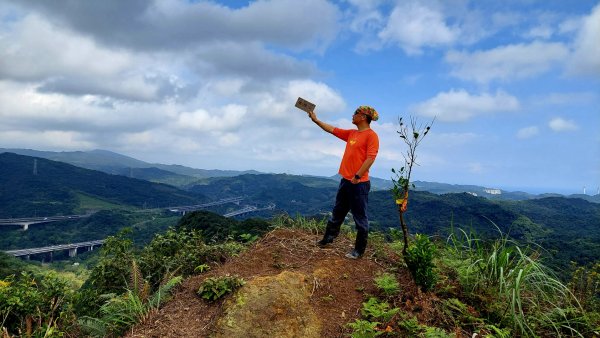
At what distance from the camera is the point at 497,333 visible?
461cm

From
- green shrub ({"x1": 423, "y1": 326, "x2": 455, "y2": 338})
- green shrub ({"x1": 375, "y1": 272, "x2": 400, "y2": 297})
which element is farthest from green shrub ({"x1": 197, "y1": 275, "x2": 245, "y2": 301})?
green shrub ({"x1": 423, "y1": 326, "x2": 455, "y2": 338})

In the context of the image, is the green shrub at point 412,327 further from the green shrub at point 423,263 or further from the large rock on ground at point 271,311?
the large rock on ground at point 271,311

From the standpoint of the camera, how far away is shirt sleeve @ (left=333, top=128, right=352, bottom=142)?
7273 mm

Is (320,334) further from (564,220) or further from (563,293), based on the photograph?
(564,220)

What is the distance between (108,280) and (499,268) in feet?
24.5

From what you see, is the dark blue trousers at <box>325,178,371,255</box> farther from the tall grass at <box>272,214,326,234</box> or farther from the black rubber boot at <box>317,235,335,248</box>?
the tall grass at <box>272,214,326,234</box>

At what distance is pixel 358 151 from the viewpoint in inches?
265

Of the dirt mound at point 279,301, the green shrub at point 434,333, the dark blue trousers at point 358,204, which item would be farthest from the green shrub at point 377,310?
the dark blue trousers at point 358,204

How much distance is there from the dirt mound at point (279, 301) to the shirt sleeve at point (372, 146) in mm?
1902

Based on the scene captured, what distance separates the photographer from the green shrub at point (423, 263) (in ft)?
16.6

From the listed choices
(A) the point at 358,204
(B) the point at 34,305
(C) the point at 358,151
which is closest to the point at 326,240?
(A) the point at 358,204

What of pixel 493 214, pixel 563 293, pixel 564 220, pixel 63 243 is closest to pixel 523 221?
pixel 493 214

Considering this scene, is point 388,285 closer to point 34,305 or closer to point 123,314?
point 123,314

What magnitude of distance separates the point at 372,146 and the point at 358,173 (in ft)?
1.86
